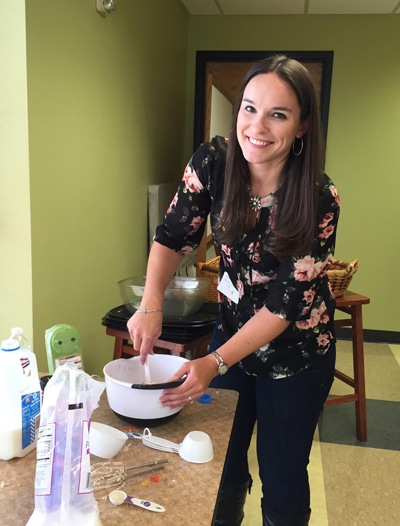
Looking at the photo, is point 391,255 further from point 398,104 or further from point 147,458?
point 147,458

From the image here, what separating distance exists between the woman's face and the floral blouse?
4.4 inches

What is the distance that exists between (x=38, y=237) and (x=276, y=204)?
78 cm

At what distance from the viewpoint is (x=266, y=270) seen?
111cm

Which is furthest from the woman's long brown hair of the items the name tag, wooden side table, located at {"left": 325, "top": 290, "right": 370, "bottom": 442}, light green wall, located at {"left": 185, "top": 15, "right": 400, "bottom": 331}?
light green wall, located at {"left": 185, "top": 15, "right": 400, "bottom": 331}

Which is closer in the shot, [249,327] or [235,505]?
[249,327]

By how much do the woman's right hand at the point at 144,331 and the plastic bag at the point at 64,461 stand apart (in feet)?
1.24

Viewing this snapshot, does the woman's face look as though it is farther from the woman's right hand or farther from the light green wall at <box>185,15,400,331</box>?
the light green wall at <box>185,15,400,331</box>

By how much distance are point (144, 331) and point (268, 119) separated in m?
0.53

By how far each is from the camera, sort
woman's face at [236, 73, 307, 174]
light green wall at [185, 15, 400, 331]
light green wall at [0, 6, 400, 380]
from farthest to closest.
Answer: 1. light green wall at [185, 15, 400, 331]
2. light green wall at [0, 6, 400, 380]
3. woman's face at [236, 73, 307, 174]

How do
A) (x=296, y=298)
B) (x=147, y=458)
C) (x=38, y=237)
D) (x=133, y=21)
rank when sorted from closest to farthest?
(x=147, y=458) < (x=296, y=298) < (x=38, y=237) < (x=133, y=21)

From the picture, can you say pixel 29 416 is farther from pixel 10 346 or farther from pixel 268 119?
pixel 268 119

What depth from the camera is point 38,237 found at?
148 cm

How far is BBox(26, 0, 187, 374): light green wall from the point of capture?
1.47m

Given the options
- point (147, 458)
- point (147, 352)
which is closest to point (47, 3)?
point (147, 352)
